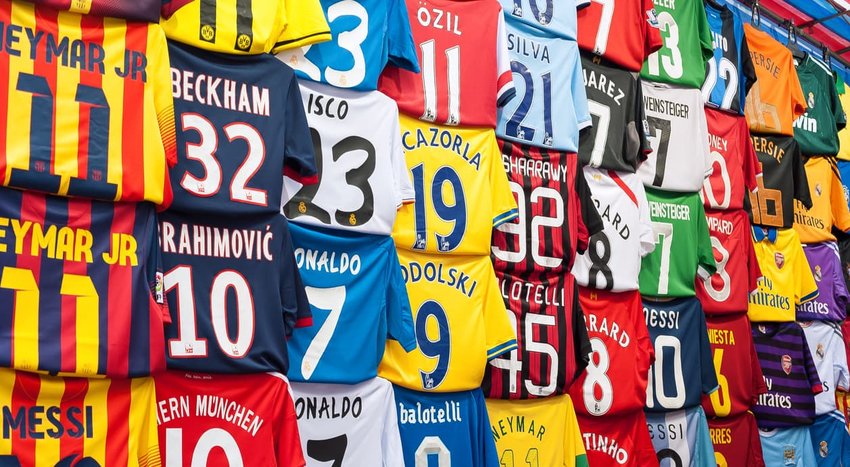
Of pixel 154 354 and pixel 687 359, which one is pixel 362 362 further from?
pixel 687 359

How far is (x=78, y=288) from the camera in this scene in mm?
2426

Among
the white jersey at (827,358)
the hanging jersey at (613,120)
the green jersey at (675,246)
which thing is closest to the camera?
the hanging jersey at (613,120)

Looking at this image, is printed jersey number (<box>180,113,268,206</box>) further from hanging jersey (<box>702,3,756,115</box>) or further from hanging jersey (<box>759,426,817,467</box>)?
hanging jersey (<box>759,426,817,467</box>)

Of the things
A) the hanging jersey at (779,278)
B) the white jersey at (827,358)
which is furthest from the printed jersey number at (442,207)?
the white jersey at (827,358)

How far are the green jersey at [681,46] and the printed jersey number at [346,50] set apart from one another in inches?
67.5

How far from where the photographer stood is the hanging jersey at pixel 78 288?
7.66 ft

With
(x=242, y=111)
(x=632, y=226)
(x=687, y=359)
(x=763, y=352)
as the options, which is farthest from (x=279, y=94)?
(x=763, y=352)

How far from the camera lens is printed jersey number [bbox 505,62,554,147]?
3.71 meters

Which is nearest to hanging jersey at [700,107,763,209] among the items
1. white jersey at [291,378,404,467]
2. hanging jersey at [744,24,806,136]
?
hanging jersey at [744,24,806,136]

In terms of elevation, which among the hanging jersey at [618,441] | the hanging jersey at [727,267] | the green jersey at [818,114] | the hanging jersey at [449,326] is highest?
the green jersey at [818,114]

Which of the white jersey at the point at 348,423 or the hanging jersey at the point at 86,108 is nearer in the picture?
the hanging jersey at the point at 86,108

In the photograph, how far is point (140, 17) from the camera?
258 cm

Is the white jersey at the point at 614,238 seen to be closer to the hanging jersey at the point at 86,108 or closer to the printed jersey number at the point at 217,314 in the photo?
the printed jersey number at the point at 217,314

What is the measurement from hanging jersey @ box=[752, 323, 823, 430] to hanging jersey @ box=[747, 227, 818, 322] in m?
0.09
